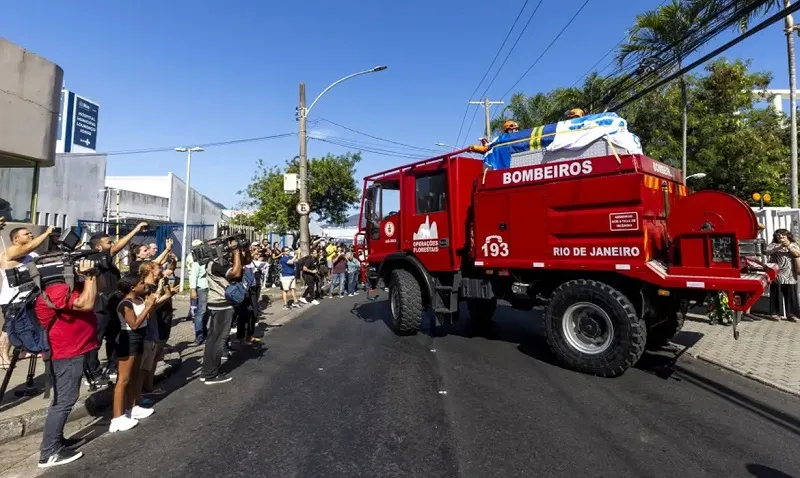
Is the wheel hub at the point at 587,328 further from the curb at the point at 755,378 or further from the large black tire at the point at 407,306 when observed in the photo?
the large black tire at the point at 407,306

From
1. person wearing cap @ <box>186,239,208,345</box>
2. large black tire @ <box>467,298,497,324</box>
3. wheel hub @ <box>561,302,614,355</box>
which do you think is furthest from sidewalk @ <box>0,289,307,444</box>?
wheel hub @ <box>561,302,614,355</box>

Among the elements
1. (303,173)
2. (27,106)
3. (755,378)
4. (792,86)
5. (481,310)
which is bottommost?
(755,378)

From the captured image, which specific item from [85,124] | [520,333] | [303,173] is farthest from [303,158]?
[85,124]

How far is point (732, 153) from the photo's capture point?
21469 millimetres

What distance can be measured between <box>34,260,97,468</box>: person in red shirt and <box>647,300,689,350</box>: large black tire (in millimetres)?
5972

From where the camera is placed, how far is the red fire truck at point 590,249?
5160 millimetres

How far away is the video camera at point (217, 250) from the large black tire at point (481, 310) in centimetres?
450

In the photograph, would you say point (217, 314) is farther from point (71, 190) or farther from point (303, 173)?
point (71, 190)

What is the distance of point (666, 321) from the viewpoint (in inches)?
243

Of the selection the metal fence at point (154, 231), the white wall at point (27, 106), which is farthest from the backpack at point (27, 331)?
the metal fence at point (154, 231)

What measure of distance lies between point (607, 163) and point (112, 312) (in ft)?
18.4

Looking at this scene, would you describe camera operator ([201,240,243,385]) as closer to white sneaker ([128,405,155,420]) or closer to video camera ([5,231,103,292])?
white sneaker ([128,405,155,420])

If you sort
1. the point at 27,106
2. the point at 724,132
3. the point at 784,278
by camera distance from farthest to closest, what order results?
1. the point at 724,132
2. the point at 784,278
3. the point at 27,106

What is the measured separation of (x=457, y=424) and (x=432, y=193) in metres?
4.50
